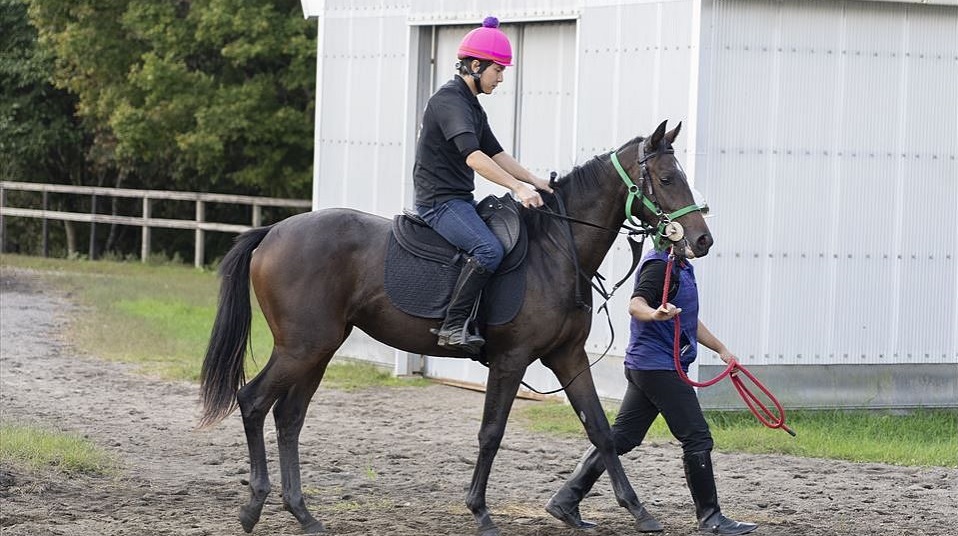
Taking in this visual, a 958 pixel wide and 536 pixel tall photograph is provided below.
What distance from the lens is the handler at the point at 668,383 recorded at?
7129mm

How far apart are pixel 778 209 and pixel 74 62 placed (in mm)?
16984

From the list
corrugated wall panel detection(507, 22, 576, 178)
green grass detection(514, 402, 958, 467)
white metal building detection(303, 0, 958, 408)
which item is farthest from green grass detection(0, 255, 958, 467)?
corrugated wall panel detection(507, 22, 576, 178)

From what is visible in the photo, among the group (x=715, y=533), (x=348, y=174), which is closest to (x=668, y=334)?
(x=715, y=533)

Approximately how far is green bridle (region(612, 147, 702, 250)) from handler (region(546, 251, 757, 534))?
14 cm

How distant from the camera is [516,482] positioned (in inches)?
347

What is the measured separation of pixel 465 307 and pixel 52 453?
3.08m

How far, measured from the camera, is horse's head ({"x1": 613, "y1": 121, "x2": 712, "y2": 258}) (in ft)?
22.9

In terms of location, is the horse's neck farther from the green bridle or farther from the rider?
the rider

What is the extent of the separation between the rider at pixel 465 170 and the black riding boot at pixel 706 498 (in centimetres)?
124

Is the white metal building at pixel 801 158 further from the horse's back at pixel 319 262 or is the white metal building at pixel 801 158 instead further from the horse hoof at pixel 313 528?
the horse hoof at pixel 313 528

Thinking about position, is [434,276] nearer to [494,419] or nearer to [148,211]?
[494,419]

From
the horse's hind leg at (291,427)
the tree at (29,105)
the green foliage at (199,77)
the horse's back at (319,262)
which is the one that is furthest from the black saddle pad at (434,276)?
the tree at (29,105)

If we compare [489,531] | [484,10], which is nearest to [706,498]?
[489,531]

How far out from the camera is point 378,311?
299 inches
